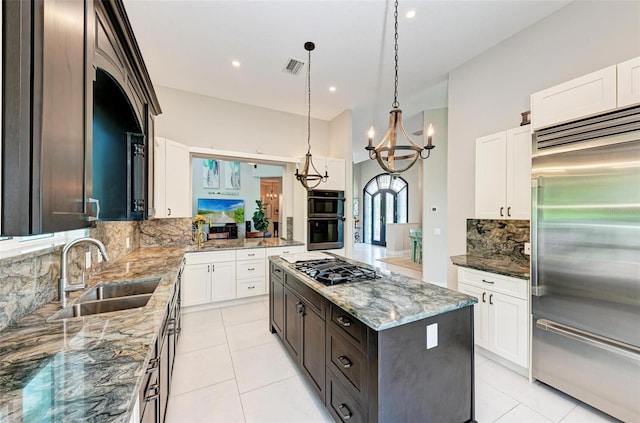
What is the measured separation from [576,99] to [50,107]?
305 cm

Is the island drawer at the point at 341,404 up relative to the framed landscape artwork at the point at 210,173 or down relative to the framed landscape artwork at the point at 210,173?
down

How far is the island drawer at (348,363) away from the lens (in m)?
1.42

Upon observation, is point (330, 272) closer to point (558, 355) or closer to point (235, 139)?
point (558, 355)

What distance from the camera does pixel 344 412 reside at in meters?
1.58

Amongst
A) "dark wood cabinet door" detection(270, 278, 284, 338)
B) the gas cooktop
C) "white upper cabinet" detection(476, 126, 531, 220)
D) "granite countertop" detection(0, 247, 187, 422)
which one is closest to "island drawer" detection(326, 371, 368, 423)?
the gas cooktop

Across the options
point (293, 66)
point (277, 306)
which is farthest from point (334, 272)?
point (293, 66)

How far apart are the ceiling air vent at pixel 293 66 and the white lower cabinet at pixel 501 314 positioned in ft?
10.4

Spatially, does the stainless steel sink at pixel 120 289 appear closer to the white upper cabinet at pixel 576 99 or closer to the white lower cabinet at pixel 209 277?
the white lower cabinet at pixel 209 277

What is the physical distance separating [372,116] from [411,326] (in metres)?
4.65

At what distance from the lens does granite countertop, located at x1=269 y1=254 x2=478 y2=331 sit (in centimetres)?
137

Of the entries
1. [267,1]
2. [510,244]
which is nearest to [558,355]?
[510,244]

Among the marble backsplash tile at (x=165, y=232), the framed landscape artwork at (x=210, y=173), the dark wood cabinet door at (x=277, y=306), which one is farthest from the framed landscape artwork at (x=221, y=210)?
the dark wood cabinet door at (x=277, y=306)

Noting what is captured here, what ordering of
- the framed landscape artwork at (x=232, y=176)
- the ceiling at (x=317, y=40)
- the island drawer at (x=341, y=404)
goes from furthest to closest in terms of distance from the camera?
1. the framed landscape artwork at (x=232, y=176)
2. the ceiling at (x=317, y=40)
3. the island drawer at (x=341, y=404)

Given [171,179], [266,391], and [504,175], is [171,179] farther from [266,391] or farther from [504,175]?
[504,175]
